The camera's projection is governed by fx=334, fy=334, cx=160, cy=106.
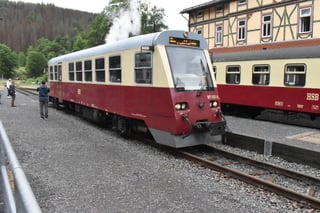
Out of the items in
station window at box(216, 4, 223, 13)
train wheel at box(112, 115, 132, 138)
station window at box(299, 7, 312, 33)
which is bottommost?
train wheel at box(112, 115, 132, 138)

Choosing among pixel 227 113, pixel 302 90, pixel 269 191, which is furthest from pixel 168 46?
pixel 227 113

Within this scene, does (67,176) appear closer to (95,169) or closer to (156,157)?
(95,169)

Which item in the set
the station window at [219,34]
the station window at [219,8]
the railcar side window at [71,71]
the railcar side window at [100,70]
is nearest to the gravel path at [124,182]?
the railcar side window at [100,70]

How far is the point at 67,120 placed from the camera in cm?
1411

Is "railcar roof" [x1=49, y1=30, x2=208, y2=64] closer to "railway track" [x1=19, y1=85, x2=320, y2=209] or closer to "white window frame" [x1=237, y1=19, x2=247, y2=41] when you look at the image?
"railway track" [x1=19, y1=85, x2=320, y2=209]

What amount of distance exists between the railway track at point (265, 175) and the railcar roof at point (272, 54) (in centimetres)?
587

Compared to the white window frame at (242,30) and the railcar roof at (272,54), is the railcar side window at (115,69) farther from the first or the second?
the white window frame at (242,30)

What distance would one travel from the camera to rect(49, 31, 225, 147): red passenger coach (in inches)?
310

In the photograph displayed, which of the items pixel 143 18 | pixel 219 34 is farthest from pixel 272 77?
pixel 143 18

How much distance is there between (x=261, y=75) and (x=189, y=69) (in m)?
6.56

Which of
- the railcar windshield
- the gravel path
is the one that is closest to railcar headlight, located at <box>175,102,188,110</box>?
the railcar windshield

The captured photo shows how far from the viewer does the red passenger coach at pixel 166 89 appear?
788cm

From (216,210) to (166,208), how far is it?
739 millimetres

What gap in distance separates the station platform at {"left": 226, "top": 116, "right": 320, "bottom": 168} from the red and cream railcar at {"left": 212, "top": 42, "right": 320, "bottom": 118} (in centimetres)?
125
